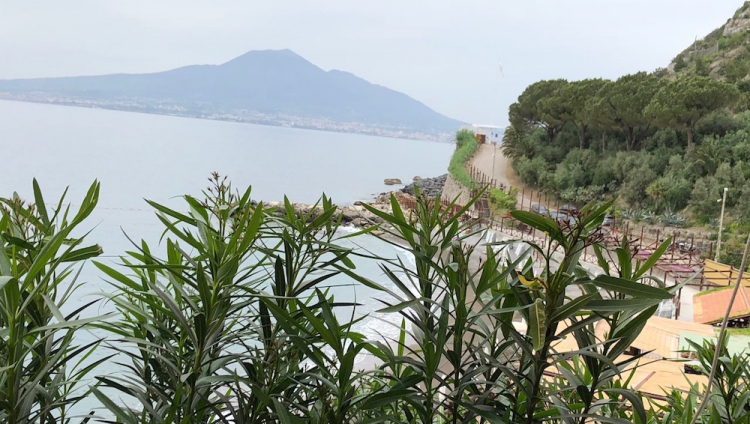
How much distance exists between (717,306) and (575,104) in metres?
A: 16.3

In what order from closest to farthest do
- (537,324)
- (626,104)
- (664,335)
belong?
(537,324) → (664,335) → (626,104)

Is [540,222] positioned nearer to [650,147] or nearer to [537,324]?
[537,324]

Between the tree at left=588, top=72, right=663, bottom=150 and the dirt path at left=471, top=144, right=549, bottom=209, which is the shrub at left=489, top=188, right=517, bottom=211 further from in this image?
the tree at left=588, top=72, right=663, bottom=150

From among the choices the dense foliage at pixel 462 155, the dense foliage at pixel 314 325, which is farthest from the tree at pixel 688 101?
the dense foliage at pixel 314 325

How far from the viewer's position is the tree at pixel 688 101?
57.9 feet

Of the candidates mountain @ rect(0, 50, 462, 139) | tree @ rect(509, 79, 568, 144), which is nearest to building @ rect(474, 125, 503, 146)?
tree @ rect(509, 79, 568, 144)

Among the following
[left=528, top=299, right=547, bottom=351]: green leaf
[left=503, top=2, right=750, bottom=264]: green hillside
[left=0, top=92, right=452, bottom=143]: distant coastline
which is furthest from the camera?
[left=0, top=92, right=452, bottom=143]: distant coastline

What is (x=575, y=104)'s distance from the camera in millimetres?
21500

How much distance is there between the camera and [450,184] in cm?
2570

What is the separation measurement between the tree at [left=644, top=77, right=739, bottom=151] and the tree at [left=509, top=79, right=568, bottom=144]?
4828mm

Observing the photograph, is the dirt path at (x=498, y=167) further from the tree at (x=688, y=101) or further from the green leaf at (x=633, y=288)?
the green leaf at (x=633, y=288)

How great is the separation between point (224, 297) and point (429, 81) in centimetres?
7225

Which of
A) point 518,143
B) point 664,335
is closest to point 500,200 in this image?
point 518,143

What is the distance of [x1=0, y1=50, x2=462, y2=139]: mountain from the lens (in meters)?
51.2
